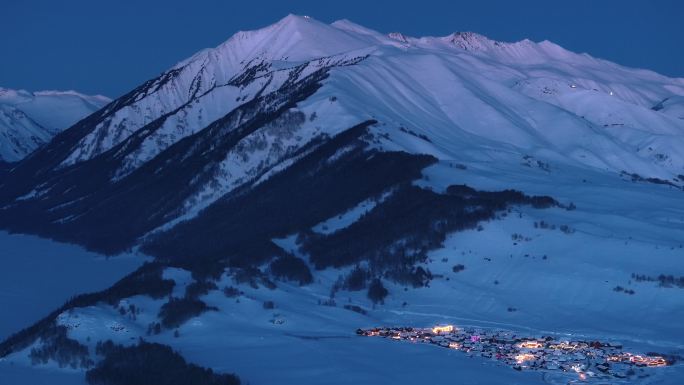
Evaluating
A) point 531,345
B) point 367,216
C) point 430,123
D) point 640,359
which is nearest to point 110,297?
point 531,345

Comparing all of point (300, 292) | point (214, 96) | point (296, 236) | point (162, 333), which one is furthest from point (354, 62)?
point (162, 333)

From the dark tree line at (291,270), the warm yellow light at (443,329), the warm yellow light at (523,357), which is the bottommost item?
the warm yellow light at (523,357)

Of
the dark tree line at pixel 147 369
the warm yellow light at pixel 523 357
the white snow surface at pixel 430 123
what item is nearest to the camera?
the dark tree line at pixel 147 369

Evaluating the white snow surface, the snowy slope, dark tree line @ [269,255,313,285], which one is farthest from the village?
the white snow surface

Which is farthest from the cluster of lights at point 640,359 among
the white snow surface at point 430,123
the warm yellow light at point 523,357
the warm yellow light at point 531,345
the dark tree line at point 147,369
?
the white snow surface at point 430,123

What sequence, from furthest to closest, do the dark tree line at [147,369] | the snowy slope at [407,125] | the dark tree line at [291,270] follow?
the snowy slope at [407,125] → the dark tree line at [291,270] → the dark tree line at [147,369]

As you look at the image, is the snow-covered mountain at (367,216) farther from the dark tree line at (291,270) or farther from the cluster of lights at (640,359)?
the cluster of lights at (640,359)

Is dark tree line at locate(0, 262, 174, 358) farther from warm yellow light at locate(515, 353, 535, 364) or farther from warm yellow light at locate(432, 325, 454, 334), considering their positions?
warm yellow light at locate(515, 353, 535, 364)

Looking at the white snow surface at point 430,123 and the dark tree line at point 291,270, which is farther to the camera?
the white snow surface at point 430,123
